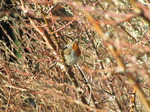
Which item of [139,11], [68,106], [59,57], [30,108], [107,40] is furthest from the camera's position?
[30,108]

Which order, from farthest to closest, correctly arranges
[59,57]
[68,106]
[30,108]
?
[30,108] → [68,106] → [59,57]

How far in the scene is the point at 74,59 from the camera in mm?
3566

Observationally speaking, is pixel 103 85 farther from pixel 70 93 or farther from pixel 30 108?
pixel 30 108

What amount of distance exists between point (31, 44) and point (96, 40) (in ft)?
5.67

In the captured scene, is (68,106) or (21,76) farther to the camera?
(21,76)

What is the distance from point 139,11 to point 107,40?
0.23 m

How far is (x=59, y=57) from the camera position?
338 cm

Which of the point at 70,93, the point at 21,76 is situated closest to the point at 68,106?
the point at 70,93

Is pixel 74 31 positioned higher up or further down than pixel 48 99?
higher up

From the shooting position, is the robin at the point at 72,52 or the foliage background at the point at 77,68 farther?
the robin at the point at 72,52

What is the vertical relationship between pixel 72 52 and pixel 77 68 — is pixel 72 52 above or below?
above

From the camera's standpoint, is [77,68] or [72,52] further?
[77,68]

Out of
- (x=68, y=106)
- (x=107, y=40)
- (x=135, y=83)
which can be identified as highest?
(x=107, y=40)

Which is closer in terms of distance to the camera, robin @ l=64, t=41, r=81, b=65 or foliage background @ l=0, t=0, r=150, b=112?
foliage background @ l=0, t=0, r=150, b=112
